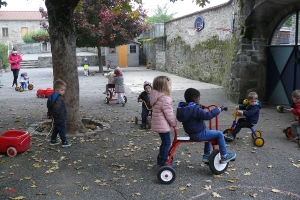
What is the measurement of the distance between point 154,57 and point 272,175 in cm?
2516

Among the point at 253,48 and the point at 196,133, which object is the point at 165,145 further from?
the point at 253,48

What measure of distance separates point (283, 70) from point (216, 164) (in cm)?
689

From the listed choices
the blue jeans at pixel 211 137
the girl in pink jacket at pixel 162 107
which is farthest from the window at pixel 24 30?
the blue jeans at pixel 211 137

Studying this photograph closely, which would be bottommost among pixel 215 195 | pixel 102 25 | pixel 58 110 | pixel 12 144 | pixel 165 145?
pixel 215 195

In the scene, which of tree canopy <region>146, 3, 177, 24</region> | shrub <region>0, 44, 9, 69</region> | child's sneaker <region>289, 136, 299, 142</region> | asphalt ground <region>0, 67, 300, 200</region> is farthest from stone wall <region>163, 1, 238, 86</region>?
tree canopy <region>146, 3, 177, 24</region>

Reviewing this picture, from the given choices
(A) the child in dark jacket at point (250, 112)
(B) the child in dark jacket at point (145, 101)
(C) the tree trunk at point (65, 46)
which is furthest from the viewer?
(B) the child in dark jacket at point (145, 101)

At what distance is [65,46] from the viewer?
748 centimetres

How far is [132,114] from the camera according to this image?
33.5 feet

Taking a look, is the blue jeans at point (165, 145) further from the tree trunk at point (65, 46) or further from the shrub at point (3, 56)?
the shrub at point (3, 56)

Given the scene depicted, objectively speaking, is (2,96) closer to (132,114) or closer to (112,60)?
(132,114)

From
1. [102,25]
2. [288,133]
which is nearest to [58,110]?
[288,133]

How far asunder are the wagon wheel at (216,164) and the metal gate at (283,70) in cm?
633

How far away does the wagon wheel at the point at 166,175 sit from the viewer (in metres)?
4.87

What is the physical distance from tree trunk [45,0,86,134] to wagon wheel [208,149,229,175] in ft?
11.8
